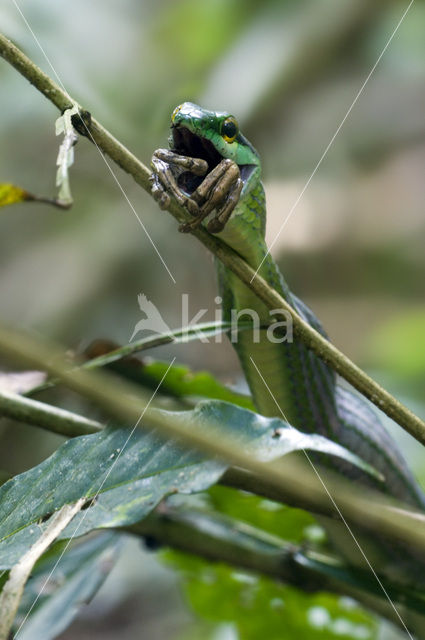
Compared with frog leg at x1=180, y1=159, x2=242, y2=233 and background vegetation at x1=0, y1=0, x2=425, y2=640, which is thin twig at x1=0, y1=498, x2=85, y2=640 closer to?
frog leg at x1=180, y1=159, x2=242, y2=233

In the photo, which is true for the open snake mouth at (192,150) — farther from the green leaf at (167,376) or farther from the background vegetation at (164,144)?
the background vegetation at (164,144)

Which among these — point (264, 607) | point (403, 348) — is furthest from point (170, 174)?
point (403, 348)

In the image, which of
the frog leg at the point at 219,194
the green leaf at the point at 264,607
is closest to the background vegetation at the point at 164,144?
the green leaf at the point at 264,607

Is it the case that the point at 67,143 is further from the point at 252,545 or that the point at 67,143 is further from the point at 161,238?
the point at 161,238

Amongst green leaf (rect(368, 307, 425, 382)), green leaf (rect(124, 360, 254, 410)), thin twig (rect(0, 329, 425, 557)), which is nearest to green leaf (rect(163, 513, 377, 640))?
green leaf (rect(124, 360, 254, 410))

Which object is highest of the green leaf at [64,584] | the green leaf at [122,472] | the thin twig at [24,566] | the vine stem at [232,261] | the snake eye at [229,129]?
the snake eye at [229,129]

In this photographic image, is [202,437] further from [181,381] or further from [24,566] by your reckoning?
[181,381]

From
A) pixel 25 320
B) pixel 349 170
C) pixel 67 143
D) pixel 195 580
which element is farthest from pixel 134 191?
pixel 67 143

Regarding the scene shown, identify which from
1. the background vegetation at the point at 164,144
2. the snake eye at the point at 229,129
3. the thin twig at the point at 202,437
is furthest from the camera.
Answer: the background vegetation at the point at 164,144
